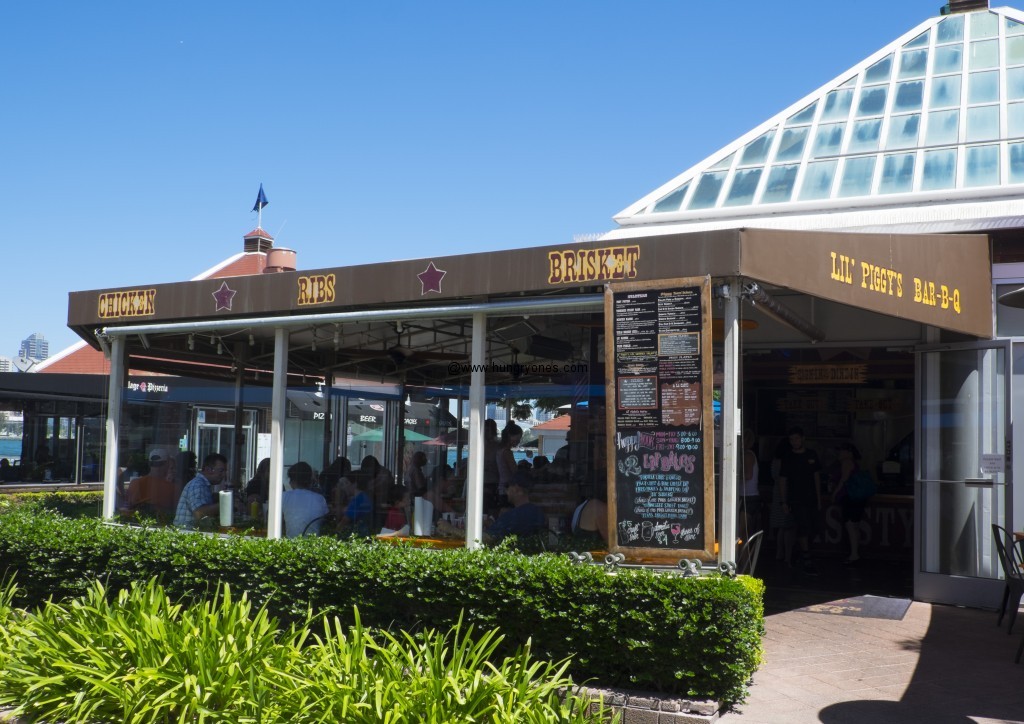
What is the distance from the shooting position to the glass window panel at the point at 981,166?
9.95 metres

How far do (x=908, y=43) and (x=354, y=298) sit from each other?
32.6 ft

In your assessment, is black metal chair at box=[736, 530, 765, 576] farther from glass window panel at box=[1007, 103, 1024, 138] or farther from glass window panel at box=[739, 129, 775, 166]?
glass window panel at box=[739, 129, 775, 166]

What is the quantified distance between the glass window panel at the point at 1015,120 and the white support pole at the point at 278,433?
8.39 meters

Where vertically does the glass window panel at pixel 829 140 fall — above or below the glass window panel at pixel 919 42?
below

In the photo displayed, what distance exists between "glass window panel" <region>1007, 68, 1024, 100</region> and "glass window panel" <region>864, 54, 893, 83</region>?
1.67 metres

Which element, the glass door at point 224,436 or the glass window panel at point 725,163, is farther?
the glass window panel at point 725,163

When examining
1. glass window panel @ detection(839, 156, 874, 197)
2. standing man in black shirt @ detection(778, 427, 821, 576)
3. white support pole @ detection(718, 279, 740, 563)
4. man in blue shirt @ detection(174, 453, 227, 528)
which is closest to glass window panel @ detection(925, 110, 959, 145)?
glass window panel @ detection(839, 156, 874, 197)

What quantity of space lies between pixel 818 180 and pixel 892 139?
46.5 inches

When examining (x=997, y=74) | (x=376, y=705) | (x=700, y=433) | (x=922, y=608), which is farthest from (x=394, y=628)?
(x=997, y=74)

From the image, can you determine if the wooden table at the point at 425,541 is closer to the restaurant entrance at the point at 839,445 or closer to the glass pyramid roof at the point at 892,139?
the restaurant entrance at the point at 839,445

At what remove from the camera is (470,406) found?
7453mm

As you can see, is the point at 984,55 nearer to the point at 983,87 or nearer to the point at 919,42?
the point at 983,87

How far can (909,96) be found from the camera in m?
12.4

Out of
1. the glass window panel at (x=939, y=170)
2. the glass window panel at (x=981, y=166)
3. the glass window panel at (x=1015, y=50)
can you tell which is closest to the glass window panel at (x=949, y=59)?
the glass window panel at (x=1015, y=50)
